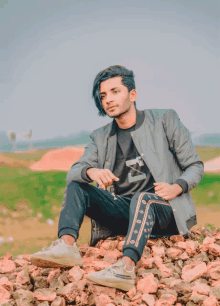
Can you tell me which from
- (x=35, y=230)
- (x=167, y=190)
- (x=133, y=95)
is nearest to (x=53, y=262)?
(x=167, y=190)

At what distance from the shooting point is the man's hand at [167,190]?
269 centimetres

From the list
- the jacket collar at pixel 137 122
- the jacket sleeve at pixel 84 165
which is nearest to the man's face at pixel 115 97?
the jacket collar at pixel 137 122

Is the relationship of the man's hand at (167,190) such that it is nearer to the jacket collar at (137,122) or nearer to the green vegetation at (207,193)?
the jacket collar at (137,122)

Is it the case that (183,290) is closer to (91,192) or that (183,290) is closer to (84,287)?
(84,287)

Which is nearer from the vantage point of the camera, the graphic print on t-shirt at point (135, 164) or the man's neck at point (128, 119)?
the graphic print on t-shirt at point (135, 164)

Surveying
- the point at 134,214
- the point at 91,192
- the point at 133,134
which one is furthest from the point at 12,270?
the point at 133,134

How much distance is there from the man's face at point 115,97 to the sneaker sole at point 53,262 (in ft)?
4.57

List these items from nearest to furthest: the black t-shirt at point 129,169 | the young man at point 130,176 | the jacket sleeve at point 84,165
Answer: the young man at point 130,176 → the jacket sleeve at point 84,165 → the black t-shirt at point 129,169

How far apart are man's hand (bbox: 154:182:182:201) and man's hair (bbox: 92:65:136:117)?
41.8 inches

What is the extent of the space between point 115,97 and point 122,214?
43.8 inches

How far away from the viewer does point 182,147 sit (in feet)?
9.81

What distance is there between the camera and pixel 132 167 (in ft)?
10.1

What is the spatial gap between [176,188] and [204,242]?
0.74m

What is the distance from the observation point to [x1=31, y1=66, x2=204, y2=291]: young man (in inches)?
96.3
